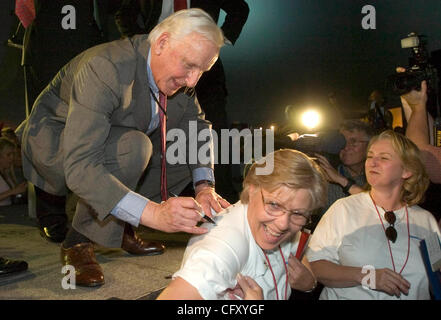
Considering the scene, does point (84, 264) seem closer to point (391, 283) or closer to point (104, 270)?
point (104, 270)

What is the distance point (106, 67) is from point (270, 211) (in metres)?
0.71

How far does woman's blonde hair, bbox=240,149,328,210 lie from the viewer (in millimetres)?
1196

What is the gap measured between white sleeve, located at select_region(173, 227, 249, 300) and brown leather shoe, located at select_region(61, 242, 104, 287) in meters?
0.64

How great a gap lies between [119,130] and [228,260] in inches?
30.9

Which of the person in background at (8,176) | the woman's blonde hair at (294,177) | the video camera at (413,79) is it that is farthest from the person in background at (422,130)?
the person in background at (8,176)

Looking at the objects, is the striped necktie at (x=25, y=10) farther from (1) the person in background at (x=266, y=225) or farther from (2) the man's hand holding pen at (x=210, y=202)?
(1) the person in background at (x=266, y=225)

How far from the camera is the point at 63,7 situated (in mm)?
2557

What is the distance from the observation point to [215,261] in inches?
39.8

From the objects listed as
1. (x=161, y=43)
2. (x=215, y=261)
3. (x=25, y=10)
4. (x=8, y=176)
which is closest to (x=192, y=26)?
(x=161, y=43)

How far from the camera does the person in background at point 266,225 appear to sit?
1.09 meters

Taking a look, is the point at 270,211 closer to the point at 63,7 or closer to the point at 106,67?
the point at 106,67

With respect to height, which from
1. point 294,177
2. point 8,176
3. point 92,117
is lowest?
point 8,176

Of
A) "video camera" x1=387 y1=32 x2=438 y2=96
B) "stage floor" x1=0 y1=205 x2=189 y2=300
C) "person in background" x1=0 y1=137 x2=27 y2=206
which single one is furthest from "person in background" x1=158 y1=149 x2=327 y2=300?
"person in background" x1=0 y1=137 x2=27 y2=206

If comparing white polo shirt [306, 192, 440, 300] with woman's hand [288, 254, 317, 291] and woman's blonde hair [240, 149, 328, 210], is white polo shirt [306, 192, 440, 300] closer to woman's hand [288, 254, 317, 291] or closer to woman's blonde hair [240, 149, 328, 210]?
woman's hand [288, 254, 317, 291]
